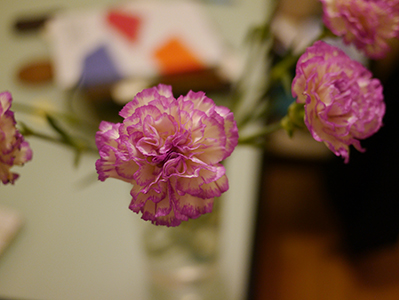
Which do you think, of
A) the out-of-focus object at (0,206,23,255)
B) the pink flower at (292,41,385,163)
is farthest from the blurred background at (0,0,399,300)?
the pink flower at (292,41,385,163)

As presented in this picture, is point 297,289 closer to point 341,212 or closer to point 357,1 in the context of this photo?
point 341,212

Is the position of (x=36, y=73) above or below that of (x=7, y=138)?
above

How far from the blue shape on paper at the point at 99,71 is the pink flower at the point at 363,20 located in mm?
484

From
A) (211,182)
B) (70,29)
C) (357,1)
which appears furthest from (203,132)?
(70,29)

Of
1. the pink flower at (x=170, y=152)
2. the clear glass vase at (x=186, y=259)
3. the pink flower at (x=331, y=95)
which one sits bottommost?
the clear glass vase at (x=186, y=259)

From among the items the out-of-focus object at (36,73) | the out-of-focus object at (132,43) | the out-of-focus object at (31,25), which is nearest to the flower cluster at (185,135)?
the out-of-focus object at (132,43)

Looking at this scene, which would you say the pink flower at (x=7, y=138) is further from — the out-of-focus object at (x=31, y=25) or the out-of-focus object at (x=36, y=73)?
the out-of-focus object at (x=31, y=25)

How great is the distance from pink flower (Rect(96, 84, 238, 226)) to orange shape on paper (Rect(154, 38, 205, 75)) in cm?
49

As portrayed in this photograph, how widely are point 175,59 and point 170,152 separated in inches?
20.8

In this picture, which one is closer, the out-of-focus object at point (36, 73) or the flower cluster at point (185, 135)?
the flower cluster at point (185, 135)

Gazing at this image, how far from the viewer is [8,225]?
0.55m

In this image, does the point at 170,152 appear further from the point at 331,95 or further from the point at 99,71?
the point at 99,71

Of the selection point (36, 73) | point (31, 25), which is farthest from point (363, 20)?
point (31, 25)

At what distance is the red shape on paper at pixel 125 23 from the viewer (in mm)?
735
